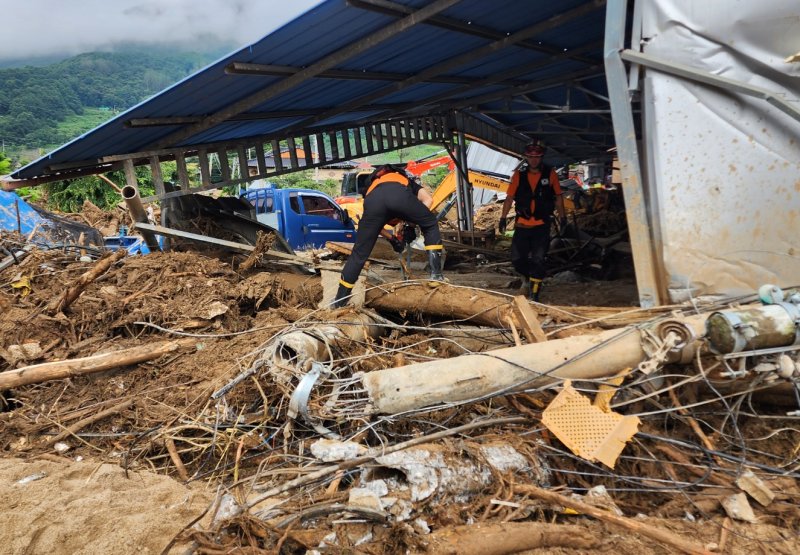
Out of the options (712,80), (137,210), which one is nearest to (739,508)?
(712,80)

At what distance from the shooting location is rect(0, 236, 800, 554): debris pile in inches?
96.7

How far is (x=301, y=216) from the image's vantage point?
11867 millimetres

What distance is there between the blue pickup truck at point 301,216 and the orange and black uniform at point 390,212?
6.26m

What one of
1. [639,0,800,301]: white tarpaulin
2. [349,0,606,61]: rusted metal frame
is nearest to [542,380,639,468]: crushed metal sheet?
[639,0,800,301]: white tarpaulin

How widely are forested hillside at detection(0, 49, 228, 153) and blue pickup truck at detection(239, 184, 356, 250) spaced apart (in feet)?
183

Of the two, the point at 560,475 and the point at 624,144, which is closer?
the point at 560,475

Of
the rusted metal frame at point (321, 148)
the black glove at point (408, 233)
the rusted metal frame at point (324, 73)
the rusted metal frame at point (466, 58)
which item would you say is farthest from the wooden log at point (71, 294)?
the rusted metal frame at point (321, 148)

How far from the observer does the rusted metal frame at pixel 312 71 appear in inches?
189

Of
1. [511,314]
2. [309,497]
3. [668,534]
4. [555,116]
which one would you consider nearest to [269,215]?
[555,116]

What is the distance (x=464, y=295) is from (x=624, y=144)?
1.68 m

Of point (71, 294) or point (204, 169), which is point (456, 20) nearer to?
point (204, 169)

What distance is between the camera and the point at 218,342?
4.73 metres

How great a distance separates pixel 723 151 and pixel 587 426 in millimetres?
2083

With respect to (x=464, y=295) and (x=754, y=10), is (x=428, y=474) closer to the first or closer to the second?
(x=464, y=295)
